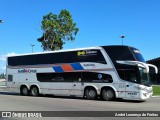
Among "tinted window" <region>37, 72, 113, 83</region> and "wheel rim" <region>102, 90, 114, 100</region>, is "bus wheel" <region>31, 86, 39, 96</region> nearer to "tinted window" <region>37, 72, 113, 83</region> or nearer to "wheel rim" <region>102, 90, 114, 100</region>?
"tinted window" <region>37, 72, 113, 83</region>

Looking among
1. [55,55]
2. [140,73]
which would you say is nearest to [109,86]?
A: [140,73]

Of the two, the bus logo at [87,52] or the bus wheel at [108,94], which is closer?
the bus wheel at [108,94]

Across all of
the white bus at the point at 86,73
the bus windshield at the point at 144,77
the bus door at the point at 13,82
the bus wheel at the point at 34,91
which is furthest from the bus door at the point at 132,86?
the bus door at the point at 13,82

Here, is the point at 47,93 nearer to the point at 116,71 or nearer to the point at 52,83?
the point at 52,83

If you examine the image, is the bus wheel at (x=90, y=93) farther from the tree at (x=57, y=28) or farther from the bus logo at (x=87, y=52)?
the tree at (x=57, y=28)

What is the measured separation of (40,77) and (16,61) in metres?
3.41

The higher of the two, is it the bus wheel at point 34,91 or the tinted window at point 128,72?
the tinted window at point 128,72

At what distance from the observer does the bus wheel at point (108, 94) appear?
73.8 ft

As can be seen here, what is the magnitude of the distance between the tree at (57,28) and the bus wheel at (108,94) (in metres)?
26.0

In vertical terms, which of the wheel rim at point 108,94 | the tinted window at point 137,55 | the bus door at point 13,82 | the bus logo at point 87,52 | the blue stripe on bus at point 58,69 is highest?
the bus logo at point 87,52

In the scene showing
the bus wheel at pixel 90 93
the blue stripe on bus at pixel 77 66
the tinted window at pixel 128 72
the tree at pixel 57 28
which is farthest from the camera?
the tree at pixel 57 28

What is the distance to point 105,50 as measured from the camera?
74.5 ft

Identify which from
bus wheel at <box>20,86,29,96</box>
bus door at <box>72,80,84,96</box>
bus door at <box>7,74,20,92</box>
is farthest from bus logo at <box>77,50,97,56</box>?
bus door at <box>7,74,20,92</box>

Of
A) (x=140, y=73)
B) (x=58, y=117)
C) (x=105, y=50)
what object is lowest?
(x=58, y=117)
